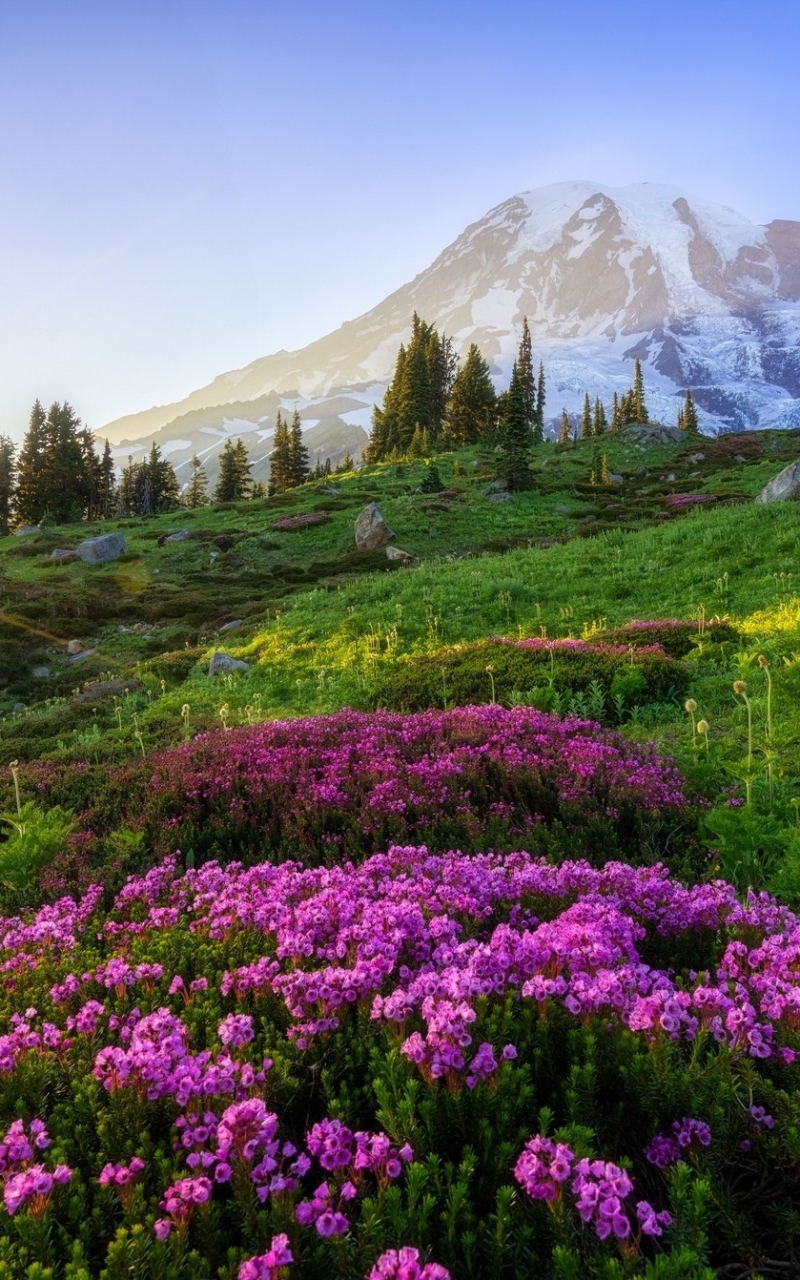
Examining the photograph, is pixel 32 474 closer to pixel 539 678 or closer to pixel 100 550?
pixel 100 550

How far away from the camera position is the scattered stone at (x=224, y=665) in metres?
15.5

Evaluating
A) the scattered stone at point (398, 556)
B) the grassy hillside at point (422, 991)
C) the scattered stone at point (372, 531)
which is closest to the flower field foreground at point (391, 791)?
the grassy hillside at point (422, 991)

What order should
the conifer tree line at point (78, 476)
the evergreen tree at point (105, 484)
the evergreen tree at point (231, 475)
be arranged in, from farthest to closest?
the evergreen tree at point (231, 475)
the evergreen tree at point (105, 484)
the conifer tree line at point (78, 476)

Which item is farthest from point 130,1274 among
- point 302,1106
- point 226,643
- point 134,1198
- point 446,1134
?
point 226,643

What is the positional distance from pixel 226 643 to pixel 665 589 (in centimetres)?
1153

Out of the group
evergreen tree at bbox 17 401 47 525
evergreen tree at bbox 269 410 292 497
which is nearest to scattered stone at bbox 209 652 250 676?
evergreen tree at bbox 17 401 47 525

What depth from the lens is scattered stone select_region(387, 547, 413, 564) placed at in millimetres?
32500

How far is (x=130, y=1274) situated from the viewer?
5.91 feet

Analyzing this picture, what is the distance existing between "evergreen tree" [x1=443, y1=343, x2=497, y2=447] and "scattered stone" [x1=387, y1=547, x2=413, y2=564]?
50.8 metres

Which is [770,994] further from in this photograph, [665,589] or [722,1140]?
[665,589]

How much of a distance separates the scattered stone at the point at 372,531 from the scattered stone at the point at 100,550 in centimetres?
1685

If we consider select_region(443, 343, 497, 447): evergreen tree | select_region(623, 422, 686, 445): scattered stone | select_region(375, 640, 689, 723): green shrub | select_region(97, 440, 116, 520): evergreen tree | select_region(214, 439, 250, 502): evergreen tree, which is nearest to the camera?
select_region(375, 640, 689, 723): green shrub

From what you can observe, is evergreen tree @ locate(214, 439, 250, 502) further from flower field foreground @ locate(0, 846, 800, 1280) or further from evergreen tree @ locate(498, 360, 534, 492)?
flower field foreground @ locate(0, 846, 800, 1280)

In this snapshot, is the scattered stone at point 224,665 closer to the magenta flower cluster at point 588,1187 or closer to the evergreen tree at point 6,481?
the magenta flower cluster at point 588,1187
